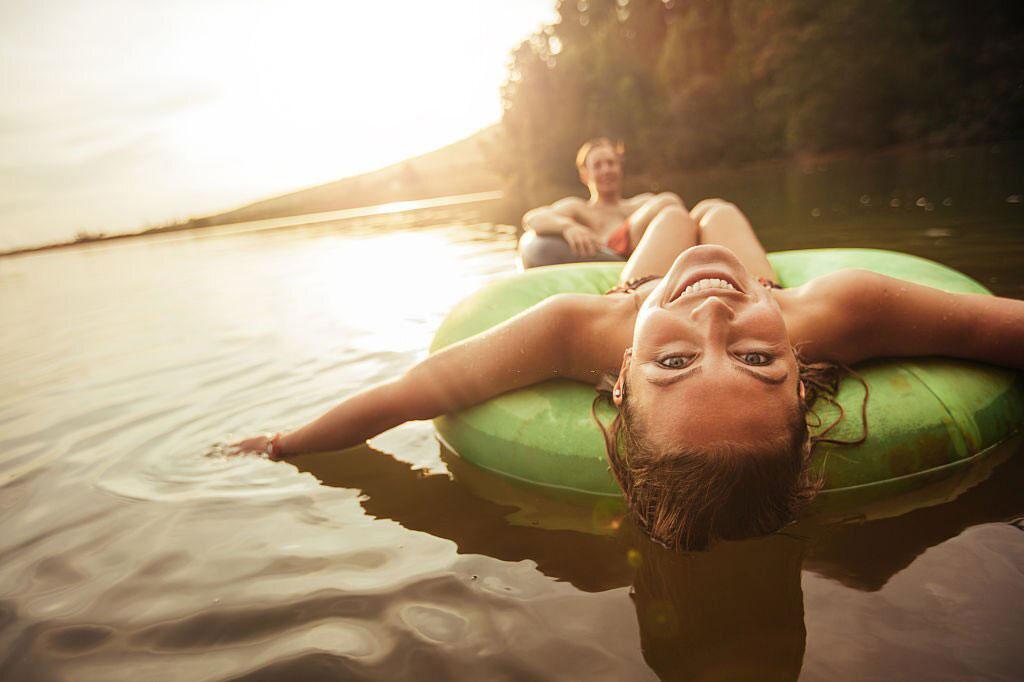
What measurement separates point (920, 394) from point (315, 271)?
10476 mm

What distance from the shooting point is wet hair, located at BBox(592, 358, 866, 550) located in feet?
5.51

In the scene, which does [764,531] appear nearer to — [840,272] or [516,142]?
[840,272]

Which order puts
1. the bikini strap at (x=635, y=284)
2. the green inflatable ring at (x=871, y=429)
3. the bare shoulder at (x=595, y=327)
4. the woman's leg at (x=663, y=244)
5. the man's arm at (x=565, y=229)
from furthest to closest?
the man's arm at (x=565, y=229)
the woman's leg at (x=663, y=244)
the bikini strap at (x=635, y=284)
the bare shoulder at (x=595, y=327)
the green inflatable ring at (x=871, y=429)

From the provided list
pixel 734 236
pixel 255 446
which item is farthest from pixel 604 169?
pixel 255 446

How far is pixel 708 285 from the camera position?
204 centimetres

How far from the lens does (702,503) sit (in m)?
1.75

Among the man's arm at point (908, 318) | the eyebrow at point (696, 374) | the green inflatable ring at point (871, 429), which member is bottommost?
the green inflatable ring at point (871, 429)

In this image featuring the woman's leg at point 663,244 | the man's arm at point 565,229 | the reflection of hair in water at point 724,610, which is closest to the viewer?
the reflection of hair in water at point 724,610

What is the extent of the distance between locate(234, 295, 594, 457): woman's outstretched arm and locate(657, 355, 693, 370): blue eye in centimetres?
72

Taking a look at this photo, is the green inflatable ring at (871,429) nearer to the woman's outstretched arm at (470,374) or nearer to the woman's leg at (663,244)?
the woman's outstretched arm at (470,374)

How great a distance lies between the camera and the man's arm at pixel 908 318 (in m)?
2.41

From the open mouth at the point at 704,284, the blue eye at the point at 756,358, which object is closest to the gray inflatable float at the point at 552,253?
the open mouth at the point at 704,284

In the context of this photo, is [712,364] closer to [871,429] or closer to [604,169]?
[871,429]

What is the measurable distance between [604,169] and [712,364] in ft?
16.0
